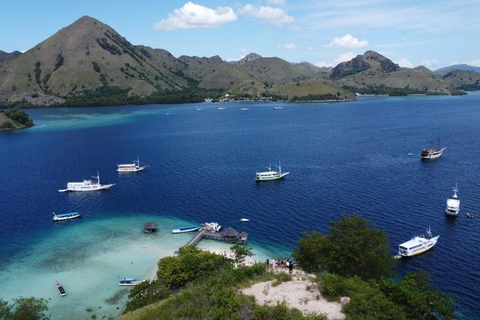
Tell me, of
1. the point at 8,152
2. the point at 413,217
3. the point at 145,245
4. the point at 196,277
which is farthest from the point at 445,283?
the point at 8,152

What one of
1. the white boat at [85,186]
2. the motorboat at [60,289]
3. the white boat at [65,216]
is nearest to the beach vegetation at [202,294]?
the motorboat at [60,289]

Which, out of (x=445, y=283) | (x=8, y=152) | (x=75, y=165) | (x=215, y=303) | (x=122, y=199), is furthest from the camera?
(x=8, y=152)

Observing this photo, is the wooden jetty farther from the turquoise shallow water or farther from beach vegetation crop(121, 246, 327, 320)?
beach vegetation crop(121, 246, 327, 320)

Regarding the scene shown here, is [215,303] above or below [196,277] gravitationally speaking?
above

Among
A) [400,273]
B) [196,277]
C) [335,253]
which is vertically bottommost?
[400,273]

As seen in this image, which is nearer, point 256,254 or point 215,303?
point 215,303

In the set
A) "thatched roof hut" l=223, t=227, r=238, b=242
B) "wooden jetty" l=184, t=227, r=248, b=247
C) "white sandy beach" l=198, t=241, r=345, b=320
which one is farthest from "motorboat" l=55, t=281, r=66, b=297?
"white sandy beach" l=198, t=241, r=345, b=320

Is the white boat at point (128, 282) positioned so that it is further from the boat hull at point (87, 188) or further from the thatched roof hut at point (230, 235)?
the boat hull at point (87, 188)

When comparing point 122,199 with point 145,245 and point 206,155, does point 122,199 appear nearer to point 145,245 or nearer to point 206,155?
point 145,245
